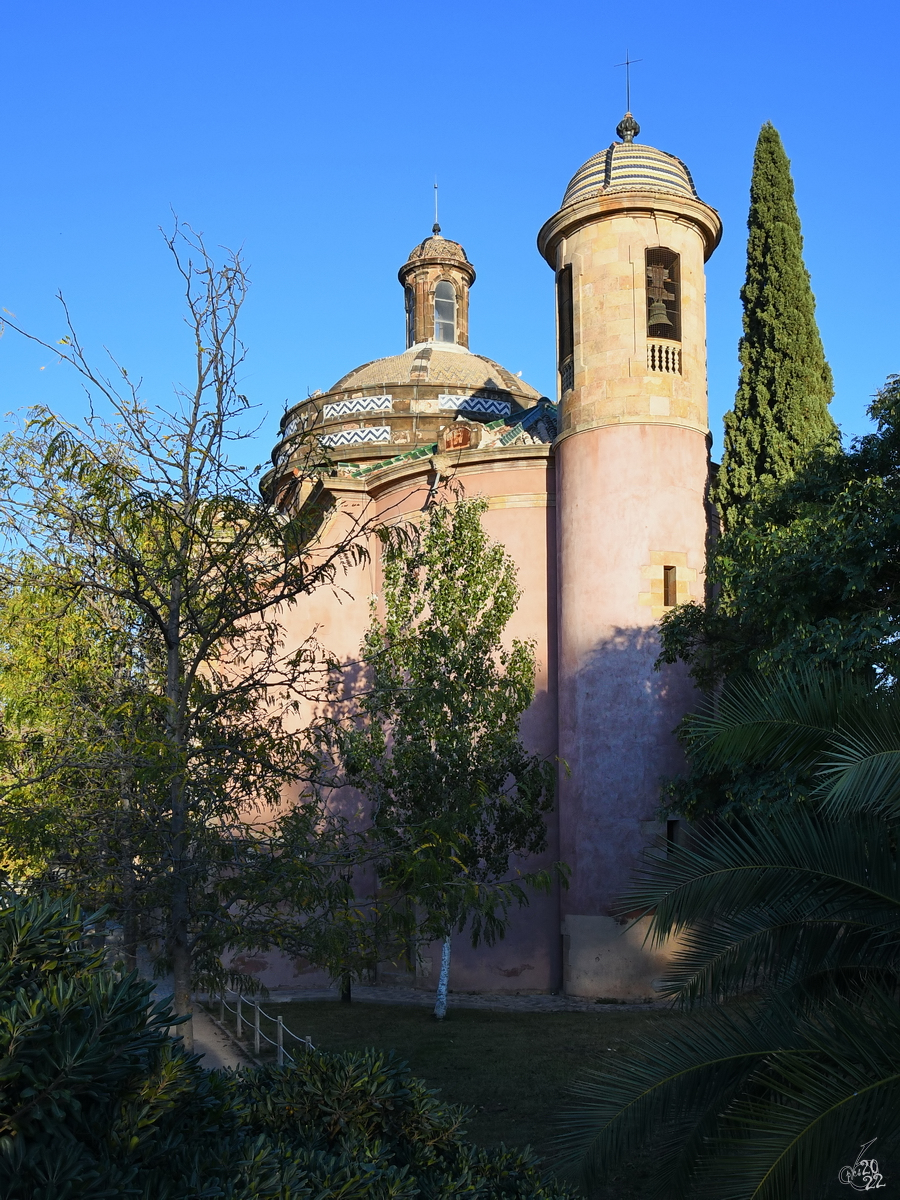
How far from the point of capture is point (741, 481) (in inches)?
704

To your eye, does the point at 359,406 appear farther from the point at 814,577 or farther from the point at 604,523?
the point at 814,577

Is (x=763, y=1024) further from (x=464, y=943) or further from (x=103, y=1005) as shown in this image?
(x=464, y=943)

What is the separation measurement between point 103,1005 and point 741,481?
15.2 metres

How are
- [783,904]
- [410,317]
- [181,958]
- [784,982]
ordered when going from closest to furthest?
[783,904] < [784,982] < [181,958] < [410,317]

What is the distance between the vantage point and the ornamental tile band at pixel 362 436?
2775cm

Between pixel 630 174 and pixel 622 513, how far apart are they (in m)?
6.05

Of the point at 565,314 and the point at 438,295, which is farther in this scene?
the point at 438,295

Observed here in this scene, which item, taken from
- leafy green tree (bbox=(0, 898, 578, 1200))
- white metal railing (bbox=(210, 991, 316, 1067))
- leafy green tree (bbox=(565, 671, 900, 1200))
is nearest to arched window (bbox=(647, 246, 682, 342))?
white metal railing (bbox=(210, 991, 316, 1067))

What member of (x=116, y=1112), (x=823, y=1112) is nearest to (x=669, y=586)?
(x=823, y=1112)

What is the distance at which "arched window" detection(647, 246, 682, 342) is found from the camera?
19547mm

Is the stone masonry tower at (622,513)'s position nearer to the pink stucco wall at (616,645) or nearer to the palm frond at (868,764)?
the pink stucco wall at (616,645)

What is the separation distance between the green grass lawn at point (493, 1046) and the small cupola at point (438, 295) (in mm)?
19590

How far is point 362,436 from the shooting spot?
91.5 feet

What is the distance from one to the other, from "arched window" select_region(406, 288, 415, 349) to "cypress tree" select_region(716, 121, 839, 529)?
14.9 metres
